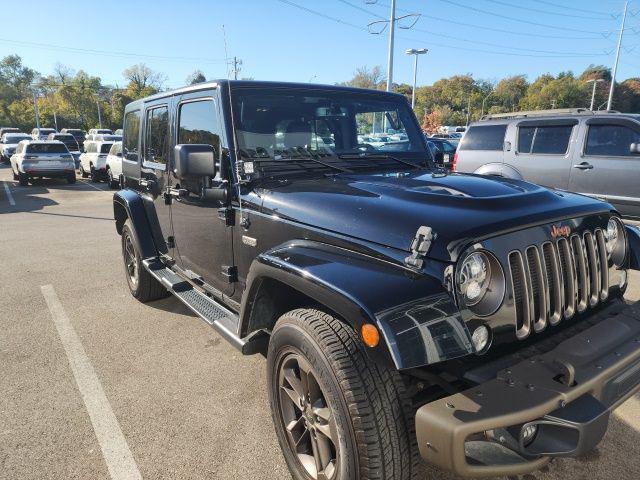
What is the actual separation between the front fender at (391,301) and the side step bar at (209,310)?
24.3 inches

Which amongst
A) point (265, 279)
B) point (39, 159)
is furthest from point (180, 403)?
point (39, 159)

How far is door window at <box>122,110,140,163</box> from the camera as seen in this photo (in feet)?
15.5

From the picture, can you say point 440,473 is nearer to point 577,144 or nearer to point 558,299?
point 558,299

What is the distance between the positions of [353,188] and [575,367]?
1361mm

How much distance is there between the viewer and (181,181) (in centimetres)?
353

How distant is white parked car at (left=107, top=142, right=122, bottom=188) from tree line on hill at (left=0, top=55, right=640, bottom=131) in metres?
38.7

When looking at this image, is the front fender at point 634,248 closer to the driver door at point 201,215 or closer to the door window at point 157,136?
the driver door at point 201,215

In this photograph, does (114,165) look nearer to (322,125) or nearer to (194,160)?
(322,125)

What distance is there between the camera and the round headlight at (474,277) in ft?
6.20

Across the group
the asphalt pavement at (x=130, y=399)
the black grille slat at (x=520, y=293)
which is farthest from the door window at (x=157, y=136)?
the black grille slat at (x=520, y=293)

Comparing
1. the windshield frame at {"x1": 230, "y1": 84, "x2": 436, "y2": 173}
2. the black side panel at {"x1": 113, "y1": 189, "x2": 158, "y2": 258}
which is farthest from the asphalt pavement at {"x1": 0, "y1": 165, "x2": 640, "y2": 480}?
the windshield frame at {"x1": 230, "y1": 84, "x2": 436, "y2": 173}

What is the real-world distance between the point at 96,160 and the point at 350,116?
Answer: 17.1 meters

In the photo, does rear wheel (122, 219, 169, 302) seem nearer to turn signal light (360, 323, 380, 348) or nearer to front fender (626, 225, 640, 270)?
turn signal light (360, 323, 380, 348)

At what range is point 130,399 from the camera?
10.3ft
